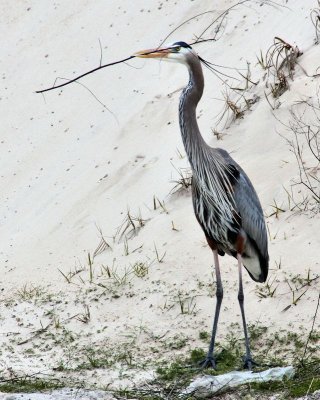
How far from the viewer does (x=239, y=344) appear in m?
6.36

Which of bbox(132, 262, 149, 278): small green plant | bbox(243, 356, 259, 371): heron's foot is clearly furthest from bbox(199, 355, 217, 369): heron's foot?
bbox(132, 262, 149, 278): small green plant

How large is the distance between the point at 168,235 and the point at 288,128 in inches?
55.9

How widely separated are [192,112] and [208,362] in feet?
5.13

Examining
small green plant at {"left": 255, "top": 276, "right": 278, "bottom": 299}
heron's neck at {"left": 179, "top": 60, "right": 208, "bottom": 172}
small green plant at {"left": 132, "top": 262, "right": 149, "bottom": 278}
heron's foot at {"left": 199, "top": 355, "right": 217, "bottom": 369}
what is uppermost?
heron's neck at {"left": 179, "top": 60, "right": 208, "bottom": 172}

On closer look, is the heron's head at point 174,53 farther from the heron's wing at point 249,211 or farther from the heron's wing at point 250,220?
the heron's wing at point 249,211

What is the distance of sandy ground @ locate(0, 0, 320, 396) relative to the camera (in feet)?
22.1

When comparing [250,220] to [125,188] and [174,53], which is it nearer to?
[174,53]

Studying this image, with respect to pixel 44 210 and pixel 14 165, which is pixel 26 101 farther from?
pixel 44 210

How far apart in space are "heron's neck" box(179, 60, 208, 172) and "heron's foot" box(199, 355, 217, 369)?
1243 mm

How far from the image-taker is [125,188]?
8.77 m

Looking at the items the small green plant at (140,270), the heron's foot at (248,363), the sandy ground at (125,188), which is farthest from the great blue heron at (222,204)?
the small green plant at (140,270)

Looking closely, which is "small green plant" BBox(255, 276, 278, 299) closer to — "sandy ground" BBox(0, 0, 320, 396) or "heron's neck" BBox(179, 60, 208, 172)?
"sandy ground" BBox(0, 0, 320, 396)

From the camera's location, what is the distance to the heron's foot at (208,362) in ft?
19.7

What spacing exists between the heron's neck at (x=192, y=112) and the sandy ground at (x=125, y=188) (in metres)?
1.21
